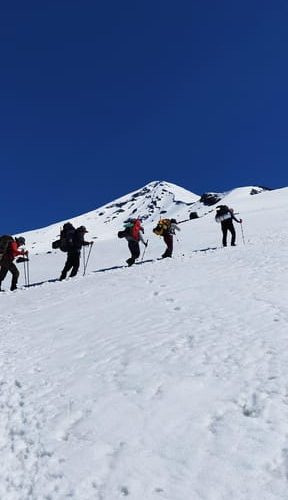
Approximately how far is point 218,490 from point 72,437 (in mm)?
1945

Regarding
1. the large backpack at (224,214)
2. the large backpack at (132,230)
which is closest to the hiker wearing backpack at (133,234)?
the large backpack at (132,230)

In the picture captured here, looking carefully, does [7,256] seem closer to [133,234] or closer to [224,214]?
[133,234]

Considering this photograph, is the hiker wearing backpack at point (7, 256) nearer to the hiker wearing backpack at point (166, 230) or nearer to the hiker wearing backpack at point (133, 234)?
the hiker wearing backpack at point (133, 234)

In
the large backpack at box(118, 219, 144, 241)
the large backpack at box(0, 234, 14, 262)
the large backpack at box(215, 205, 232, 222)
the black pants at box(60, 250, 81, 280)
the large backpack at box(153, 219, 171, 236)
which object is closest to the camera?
the large backpack at box(0, 234, 14, 262)

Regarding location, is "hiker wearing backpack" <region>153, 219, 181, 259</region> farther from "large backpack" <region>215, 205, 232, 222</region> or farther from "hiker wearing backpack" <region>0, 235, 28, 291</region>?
"hiker wearing backpack" <region>0, 235, 28, 291</region>

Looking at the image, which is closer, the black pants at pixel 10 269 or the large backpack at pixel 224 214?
the black pants at pixel 10 269

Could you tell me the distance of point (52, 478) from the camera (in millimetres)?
4906

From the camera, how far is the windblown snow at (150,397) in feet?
15.3

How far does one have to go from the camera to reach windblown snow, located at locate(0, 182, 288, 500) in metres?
4.67

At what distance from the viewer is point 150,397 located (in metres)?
6.20

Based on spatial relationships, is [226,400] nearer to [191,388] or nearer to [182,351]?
[191,388]

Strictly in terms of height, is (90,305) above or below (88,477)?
above

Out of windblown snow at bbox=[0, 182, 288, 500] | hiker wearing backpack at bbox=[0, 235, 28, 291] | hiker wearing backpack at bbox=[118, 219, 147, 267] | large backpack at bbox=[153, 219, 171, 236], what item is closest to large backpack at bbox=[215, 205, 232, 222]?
large backpack at bbox=[153, 219, 171, 236]

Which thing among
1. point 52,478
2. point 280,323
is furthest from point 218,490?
point 280,323
